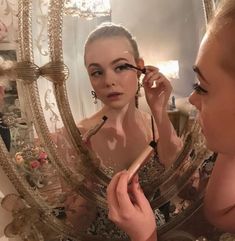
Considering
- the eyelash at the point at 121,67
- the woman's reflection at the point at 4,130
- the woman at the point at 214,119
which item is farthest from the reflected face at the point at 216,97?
the woman's reflection at the point at 4,130

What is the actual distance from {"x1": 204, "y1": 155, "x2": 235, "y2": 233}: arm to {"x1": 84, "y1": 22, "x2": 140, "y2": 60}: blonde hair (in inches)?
7.6

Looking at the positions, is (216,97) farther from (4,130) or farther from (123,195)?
(4,130)

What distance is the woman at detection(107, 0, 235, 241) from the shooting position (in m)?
0.46

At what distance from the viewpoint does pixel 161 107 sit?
0.57 m

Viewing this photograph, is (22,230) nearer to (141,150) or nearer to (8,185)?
(8,185)

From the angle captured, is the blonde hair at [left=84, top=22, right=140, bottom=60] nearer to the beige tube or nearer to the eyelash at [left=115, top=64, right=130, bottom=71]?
the eyelash at [left=115, top=64, right=130, bottom=71]

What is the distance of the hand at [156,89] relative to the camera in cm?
56

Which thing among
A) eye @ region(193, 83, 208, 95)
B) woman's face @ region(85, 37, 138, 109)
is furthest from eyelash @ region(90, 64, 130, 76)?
eye @ region(193, 83, 208, 95)

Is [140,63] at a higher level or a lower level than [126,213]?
higher

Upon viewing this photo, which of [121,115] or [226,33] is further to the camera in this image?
[121,115]

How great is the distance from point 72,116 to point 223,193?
0.76 ft

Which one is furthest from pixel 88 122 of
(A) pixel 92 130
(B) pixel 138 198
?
(B) pixel 138 198

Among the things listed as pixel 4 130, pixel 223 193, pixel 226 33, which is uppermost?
pixel 226 33

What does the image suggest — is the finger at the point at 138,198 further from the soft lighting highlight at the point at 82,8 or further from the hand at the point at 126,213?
the soft lighting highlight at the point at 82,8
